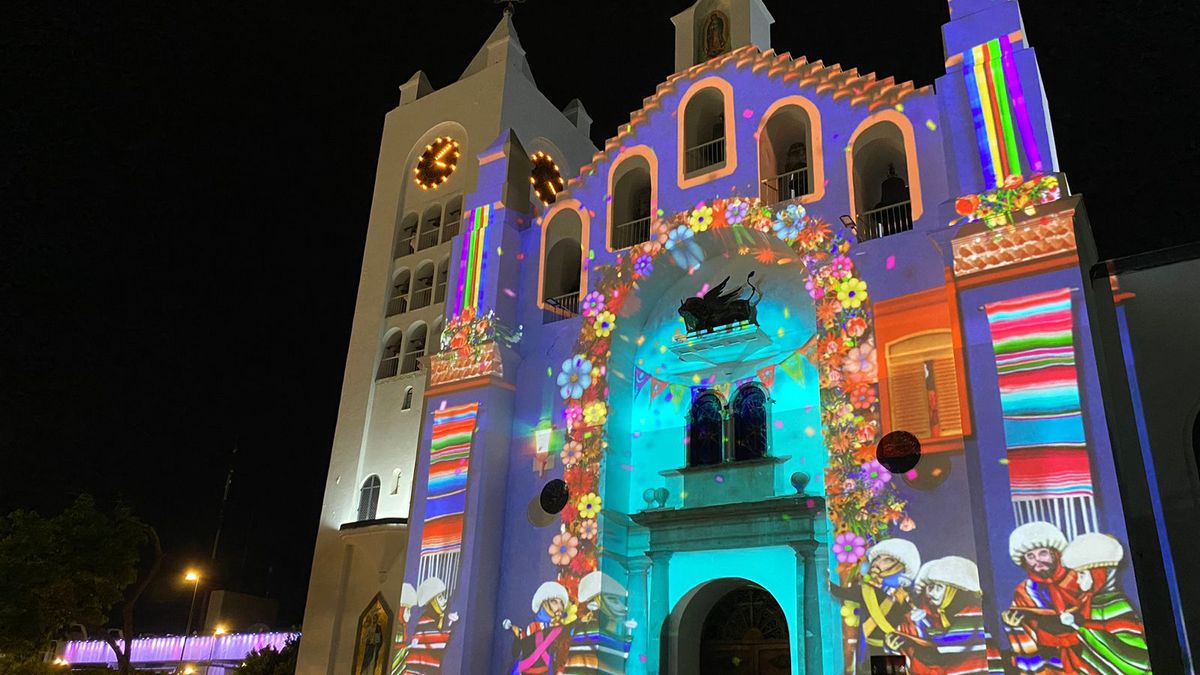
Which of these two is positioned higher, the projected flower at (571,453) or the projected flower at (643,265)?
the projected flower at (643,265)

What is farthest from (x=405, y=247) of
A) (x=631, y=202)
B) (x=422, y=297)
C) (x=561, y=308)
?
(x=631, y=202)

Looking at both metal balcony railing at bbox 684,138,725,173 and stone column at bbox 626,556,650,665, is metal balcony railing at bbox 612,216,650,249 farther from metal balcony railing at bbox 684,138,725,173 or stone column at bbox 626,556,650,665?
stone column at bbox 626,556,650,665

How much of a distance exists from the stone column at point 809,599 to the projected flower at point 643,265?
6285mm

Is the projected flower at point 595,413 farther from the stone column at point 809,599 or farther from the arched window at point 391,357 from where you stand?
the arched window at point 391,357

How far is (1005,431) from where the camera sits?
1262 cm

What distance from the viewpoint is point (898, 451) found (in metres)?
13.9

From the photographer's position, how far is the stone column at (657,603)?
16047 millimetres

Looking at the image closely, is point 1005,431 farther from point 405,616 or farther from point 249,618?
point 249,618

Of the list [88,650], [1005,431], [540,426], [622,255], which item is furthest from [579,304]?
[88,650]

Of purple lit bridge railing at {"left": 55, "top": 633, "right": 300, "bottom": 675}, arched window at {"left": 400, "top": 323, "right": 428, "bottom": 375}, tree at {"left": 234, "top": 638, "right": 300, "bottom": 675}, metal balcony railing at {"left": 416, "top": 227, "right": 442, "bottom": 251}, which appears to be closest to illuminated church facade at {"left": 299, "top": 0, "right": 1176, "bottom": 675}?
tree at {"left": 234, "top": 638, "right": 300, "bottom": 675}

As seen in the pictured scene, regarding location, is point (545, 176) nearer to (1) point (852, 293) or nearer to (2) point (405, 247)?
(2) point (405, 247)

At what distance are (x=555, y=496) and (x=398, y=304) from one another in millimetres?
14831

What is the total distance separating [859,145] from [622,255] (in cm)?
533

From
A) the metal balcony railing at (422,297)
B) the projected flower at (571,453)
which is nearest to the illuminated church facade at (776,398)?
the projected flower at (571,453)
